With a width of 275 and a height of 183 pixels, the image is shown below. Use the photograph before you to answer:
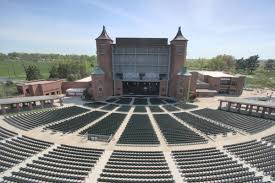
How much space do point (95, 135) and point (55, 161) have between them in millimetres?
9391

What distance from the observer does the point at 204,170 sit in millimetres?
24797

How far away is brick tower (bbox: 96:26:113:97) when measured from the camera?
63.6 metres

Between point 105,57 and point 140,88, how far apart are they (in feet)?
58.9

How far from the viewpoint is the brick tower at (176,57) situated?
63644 mm

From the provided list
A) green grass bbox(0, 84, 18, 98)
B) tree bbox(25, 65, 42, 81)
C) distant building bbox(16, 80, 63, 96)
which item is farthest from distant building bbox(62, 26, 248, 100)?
tree bbox(25, 65, 42, 81)

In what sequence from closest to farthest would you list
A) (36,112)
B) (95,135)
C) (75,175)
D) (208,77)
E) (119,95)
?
(75,175) → (95,135) → (36,112) → (119,95) → (208,77)

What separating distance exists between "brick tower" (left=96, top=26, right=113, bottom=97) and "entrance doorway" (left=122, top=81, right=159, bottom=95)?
22.5ft

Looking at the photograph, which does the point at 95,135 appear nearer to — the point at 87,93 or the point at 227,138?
the point at 227,138

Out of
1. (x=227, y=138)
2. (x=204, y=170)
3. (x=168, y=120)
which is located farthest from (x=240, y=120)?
(x=204, y=170)

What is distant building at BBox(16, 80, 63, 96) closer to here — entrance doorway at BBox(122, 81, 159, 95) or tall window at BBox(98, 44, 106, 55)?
tall window at BBox(98, 44, 106, 55)

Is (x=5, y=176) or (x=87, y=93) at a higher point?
(x=87, y=93)

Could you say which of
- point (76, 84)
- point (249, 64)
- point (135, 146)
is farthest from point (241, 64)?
point (135, 146)

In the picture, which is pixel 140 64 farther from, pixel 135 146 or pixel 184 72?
pixel 135 146

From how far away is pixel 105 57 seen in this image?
65.0 meters
